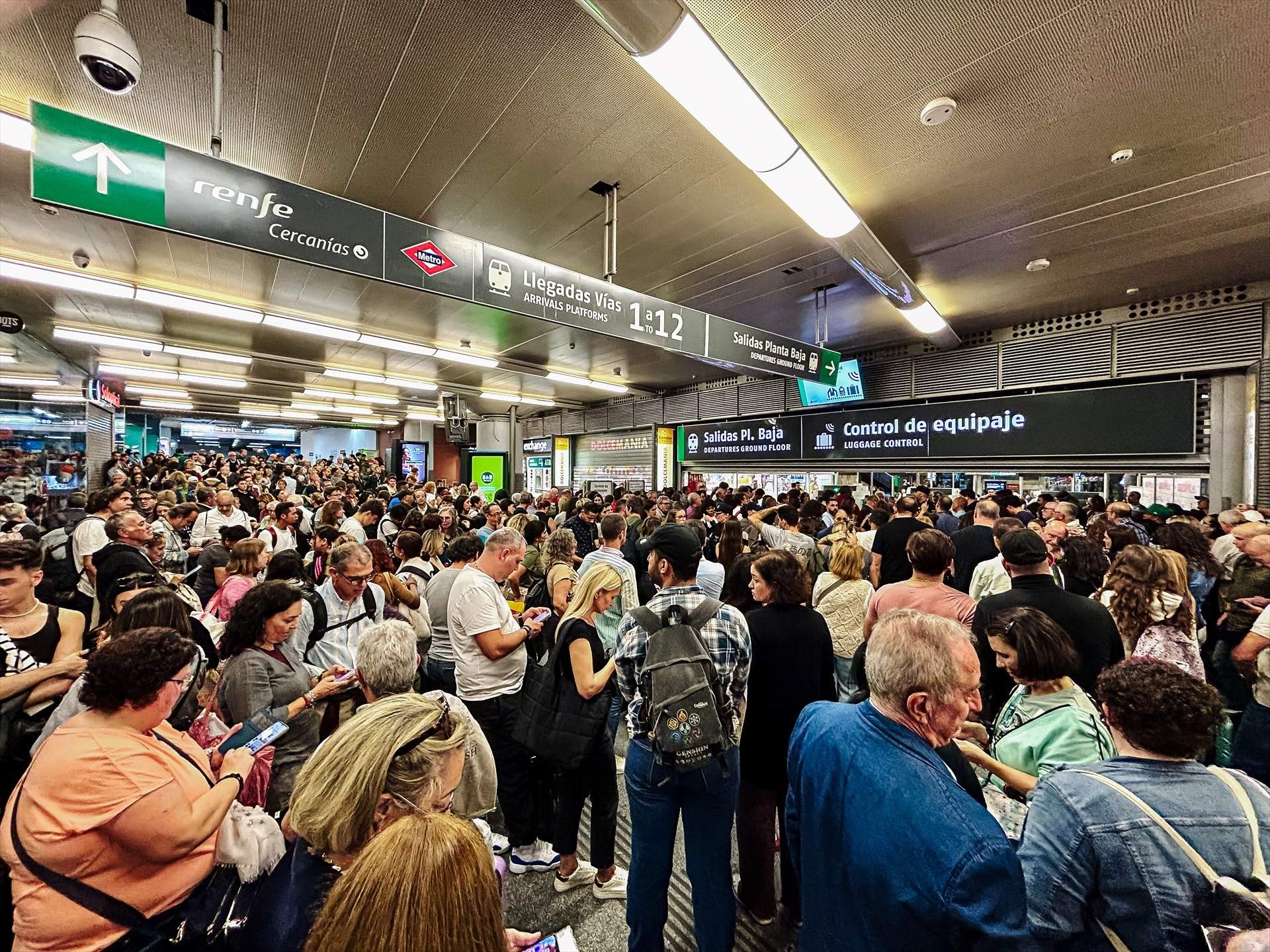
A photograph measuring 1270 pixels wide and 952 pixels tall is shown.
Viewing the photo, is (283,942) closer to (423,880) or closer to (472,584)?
(423,880)

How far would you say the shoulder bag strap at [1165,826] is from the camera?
3.46ft

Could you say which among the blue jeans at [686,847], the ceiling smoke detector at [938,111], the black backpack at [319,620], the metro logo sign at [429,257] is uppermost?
the ceiling smoke detector at [938,111]

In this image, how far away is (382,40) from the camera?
295cm

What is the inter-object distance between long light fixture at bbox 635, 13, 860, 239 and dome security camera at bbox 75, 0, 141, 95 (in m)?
2.47

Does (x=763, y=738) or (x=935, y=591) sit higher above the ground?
(x=935, y=591)

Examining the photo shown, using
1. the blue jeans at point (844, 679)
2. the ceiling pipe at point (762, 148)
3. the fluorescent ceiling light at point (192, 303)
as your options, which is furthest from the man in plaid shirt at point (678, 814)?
the fluorescent ceiling light at point (192, 303)

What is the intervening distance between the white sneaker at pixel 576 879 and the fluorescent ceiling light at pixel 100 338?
390 inches

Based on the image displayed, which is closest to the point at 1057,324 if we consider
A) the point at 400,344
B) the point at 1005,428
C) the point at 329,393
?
the point at 1005,428

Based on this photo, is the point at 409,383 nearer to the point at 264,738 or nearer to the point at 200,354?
the point at 200,354

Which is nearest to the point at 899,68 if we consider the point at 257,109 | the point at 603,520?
the point at 603,520

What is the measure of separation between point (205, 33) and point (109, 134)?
0.84 metres

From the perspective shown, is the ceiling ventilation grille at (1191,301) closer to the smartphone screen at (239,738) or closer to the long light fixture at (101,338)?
the smartphone screen at (239,738)

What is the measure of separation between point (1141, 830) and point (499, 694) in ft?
7.85

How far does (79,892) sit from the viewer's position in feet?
4.28
